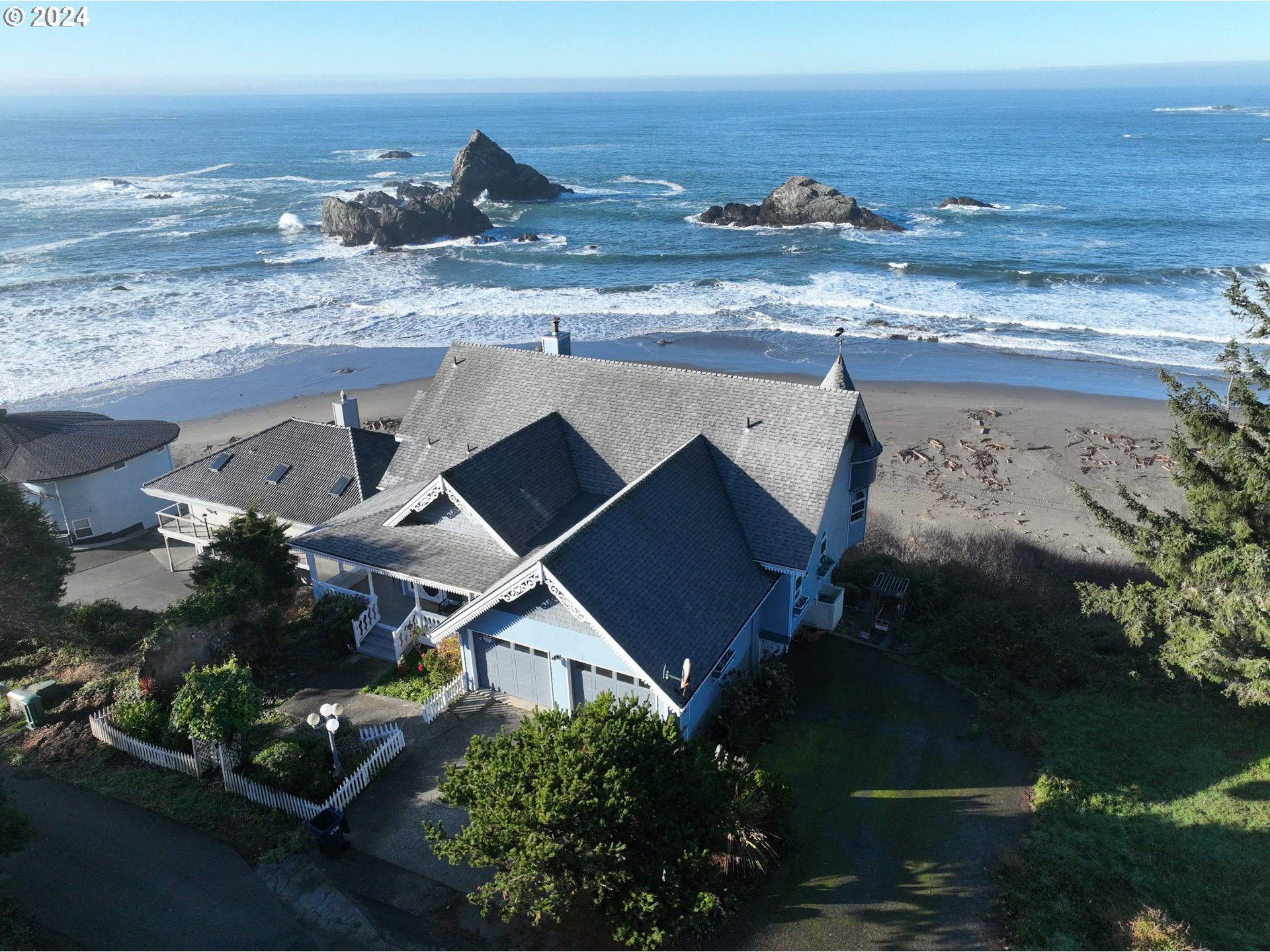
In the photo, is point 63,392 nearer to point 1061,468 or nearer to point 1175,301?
point 1061,468

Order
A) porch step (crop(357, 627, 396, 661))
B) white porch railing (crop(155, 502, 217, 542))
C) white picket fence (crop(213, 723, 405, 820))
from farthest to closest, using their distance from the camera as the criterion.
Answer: white porch railing (crop(155, 502, 217, 542)) < porch step (crop(357, 627, 396, 661)) < white picket fence (crop(213, 723, 405, 820))

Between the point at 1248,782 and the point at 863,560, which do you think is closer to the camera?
the point at 1248,782

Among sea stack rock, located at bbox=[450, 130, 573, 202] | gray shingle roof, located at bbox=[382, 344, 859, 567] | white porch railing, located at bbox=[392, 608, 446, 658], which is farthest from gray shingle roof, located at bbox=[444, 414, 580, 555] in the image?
sea stack rock, located at bbox=[450, 130, 573, 202]

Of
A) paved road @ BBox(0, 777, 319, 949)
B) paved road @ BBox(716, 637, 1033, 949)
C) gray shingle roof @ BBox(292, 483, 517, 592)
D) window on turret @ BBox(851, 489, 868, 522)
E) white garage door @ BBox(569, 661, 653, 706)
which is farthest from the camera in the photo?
window on turret @ BBox(851, 489, 868, 522)

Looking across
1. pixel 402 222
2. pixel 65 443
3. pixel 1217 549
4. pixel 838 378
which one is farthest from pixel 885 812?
pixel 402 222

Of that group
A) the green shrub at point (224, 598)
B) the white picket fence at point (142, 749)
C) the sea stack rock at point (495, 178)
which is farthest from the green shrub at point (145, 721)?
the sea stack rock at point (495, 178)

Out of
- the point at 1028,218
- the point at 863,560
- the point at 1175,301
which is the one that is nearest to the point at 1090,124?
the point at 1028,218

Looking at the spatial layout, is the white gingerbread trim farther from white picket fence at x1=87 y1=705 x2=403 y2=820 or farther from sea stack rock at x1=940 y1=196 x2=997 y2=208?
sea stack rock at x1=940 y1=196 x2=997 y2=208
